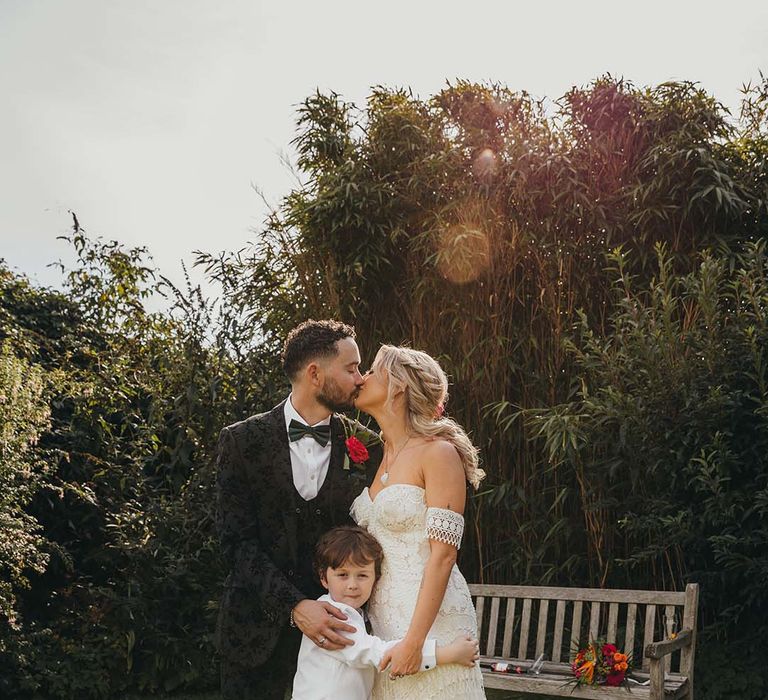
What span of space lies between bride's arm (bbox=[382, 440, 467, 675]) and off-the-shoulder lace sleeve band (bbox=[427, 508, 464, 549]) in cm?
2

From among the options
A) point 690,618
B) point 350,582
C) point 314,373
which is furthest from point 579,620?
point 314,373

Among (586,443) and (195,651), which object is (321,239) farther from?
(195,651)

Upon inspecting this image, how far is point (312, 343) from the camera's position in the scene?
9.00 ft

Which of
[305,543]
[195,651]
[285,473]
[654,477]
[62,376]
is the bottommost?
[195,651]

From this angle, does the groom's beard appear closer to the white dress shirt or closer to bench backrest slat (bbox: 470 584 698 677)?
the white dress shirt

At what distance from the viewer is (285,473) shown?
269 centimetres

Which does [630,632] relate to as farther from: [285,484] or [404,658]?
[285,484]

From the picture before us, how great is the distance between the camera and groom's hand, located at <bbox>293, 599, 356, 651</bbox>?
2.42m

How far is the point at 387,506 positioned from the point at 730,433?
2263 mm

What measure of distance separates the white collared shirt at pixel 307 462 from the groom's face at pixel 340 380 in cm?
10

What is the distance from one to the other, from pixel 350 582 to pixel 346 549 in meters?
0.09

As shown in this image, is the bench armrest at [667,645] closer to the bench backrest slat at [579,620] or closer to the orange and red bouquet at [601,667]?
the bench backrest slat at [579,620]

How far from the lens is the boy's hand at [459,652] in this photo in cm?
248

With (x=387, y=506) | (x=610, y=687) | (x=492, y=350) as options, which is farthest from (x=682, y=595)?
(x=387, y=506)
